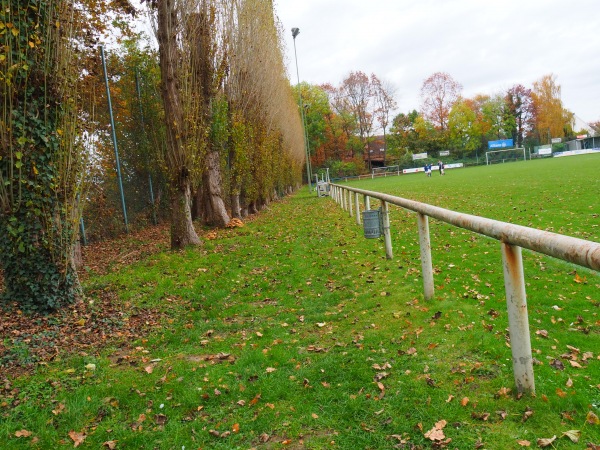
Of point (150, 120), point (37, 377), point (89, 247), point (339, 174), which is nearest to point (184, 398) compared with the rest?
point (37, 377)

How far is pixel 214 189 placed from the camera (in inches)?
592

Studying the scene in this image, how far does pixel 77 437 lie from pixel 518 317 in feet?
9.95

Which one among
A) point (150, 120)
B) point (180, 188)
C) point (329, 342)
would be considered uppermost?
point (150, 120)

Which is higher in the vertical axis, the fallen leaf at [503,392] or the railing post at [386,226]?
the railing post at [386,226]

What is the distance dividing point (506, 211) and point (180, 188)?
27.6 feet

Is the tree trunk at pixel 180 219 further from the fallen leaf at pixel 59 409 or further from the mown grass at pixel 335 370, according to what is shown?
the fallen leaf at pixel 59 409

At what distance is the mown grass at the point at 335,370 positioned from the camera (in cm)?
286

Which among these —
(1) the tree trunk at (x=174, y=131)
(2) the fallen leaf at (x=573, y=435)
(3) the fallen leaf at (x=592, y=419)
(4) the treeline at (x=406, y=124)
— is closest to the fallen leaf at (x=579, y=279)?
(3) the fallen leaf at (x=592, y=419)

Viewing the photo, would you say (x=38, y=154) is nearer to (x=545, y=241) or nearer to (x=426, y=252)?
(x=426, y=252)

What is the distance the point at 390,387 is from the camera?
3348 millimetres

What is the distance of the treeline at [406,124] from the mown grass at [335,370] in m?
67.1

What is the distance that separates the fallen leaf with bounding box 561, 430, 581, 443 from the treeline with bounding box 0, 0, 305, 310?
18.4 ft

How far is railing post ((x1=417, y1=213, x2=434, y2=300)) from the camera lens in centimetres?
493

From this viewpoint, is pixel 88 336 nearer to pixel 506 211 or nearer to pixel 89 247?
pixel 89 247
